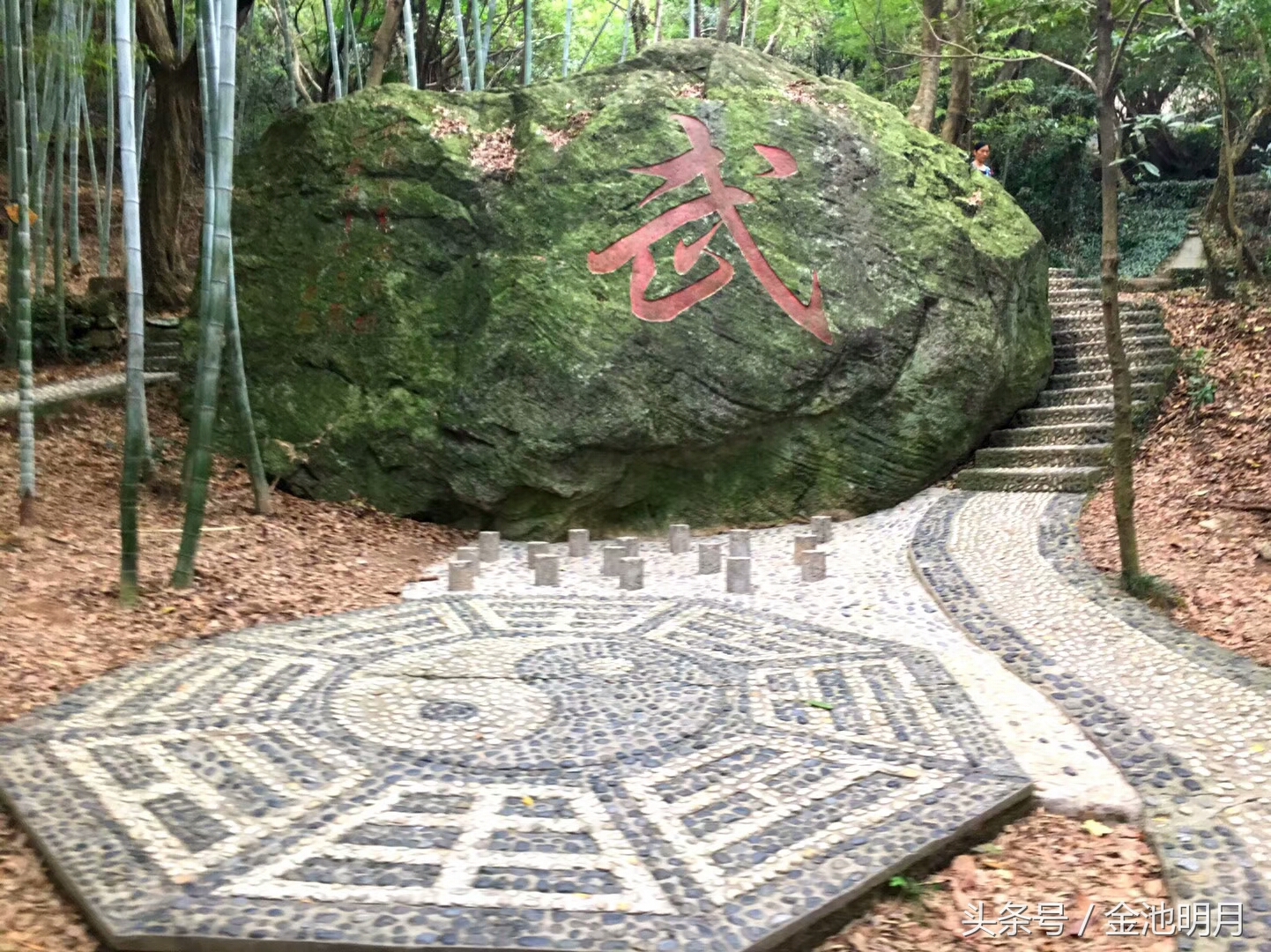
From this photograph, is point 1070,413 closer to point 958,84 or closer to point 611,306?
point 611,306

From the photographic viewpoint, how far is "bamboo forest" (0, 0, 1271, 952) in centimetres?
244

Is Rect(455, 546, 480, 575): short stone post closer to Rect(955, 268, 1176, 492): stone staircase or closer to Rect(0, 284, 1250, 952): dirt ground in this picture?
Rect(0, 284, 1250, 952): dirt ground

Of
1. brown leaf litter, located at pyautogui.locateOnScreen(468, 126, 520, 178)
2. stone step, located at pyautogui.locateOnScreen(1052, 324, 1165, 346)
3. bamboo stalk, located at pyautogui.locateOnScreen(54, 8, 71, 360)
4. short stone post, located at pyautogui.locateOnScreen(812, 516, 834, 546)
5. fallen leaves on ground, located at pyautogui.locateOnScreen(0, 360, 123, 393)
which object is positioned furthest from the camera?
bamboo stalk, located at pyautogui.locateOnScreen(54, 8, 71, 360)

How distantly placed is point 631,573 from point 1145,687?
2725 millimetres

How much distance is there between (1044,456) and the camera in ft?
23.9

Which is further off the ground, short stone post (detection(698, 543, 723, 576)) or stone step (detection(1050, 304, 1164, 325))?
stone step (detection(1050, 304, 1164, 325))

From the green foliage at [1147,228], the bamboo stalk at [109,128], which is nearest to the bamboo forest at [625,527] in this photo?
the bamboo stalk at [109,128]

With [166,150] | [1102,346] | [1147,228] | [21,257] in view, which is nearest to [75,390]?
[21,257]

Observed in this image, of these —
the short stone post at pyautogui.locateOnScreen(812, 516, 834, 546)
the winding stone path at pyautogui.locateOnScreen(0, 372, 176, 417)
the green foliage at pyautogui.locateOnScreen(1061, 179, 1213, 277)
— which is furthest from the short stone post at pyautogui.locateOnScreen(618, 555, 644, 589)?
the green foliage at pyautogui.locateOnScreen(1061, 179, 1213, 277)

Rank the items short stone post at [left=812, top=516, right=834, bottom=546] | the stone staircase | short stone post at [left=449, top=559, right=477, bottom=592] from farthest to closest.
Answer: the stone staircase → short stone post at [left=812, top=516, right=834, bottom=546] → short stone post at [left=449, top=559, right=477, bottom=592]

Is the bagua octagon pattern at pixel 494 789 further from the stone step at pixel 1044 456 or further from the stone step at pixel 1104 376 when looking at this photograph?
the stone step at pixel 1104 376

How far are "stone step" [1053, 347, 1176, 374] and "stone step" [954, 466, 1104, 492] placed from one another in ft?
5.25

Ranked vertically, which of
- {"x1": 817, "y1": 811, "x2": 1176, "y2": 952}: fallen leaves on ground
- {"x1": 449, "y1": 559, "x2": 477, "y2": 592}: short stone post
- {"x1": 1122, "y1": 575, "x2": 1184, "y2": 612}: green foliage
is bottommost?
{"x1": 817, "y1": 811, "x2": 1176, "y2": 952}: fallen leaves on ground

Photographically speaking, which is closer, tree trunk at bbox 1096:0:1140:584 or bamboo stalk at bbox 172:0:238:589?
bamboo stalk at bbox 172:0:238:589
